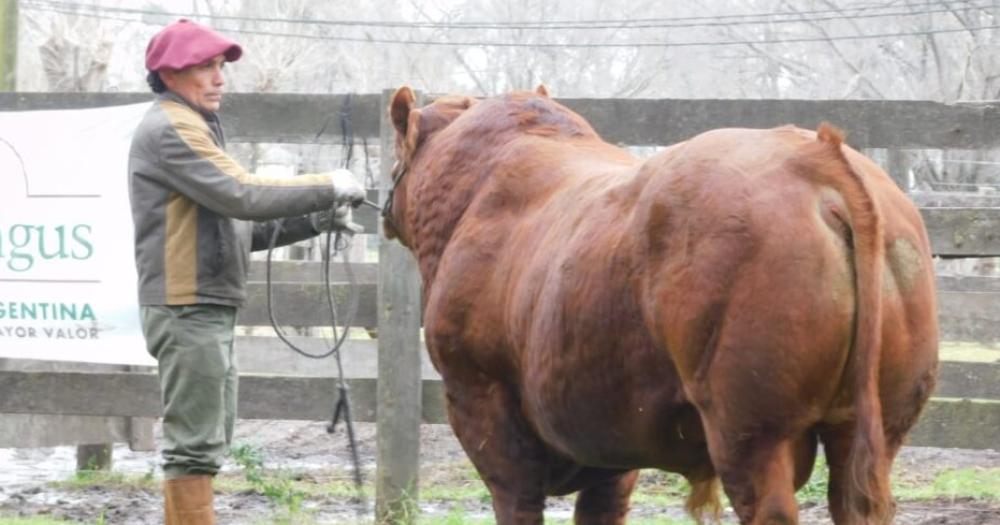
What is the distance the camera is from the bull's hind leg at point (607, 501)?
511 centimetres

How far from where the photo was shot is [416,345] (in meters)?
6.41

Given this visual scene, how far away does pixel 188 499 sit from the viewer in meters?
5.15

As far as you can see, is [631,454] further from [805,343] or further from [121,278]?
[121,278]

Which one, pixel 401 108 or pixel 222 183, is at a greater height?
pixel 401 108

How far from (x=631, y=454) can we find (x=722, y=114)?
2544 mm

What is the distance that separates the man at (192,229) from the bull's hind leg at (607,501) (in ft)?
4.38

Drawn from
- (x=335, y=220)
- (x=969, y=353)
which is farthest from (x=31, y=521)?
(x=969, y=353)

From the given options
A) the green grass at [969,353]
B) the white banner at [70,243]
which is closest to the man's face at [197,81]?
the white banner at [70,243]

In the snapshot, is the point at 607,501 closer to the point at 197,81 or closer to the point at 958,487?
the point at 197,81

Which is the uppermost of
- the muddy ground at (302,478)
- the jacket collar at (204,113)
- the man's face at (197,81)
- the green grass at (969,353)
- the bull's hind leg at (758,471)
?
the man's face at (197,81)

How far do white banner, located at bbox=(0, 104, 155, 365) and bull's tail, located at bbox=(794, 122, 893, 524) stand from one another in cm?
387

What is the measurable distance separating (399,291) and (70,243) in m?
1.54

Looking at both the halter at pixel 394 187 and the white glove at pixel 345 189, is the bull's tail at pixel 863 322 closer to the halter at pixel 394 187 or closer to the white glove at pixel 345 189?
the white glove at pixel 345 189

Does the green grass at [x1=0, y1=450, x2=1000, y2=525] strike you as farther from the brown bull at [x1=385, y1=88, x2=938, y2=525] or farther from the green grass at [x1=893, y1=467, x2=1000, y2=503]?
the brown bull at [x1=385, y1=88, x2=938, y2=525]
